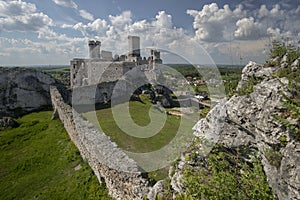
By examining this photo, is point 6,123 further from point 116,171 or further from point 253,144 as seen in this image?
point 253,144

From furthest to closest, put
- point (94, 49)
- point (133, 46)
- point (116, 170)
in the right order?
point (94, 49) → point (133, 46) → point (116, 170)

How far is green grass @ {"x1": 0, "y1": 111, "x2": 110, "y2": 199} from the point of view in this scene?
23.5ft

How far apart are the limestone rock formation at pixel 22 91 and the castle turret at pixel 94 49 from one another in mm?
12615

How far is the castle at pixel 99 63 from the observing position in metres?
29.4

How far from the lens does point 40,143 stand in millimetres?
11742

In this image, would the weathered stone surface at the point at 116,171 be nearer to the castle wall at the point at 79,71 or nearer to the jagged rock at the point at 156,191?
the jagged rock at the point at 156,191

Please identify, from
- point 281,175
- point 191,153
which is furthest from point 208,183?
point 281,175

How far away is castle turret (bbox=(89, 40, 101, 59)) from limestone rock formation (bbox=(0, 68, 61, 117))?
497 inches

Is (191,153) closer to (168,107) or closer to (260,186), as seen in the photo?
(260,186)

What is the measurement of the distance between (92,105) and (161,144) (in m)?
12.4

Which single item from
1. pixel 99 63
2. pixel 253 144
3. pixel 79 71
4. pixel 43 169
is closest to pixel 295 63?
pixel 253 144

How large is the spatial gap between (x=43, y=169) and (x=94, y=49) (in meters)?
30.0

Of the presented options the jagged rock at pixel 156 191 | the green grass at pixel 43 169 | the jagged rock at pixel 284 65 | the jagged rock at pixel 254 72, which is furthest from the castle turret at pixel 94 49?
the jagged rock at pixel 284 65

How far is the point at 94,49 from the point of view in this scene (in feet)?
117
